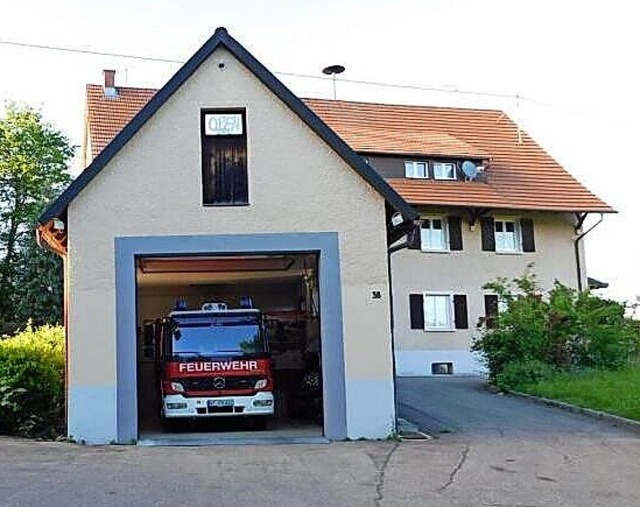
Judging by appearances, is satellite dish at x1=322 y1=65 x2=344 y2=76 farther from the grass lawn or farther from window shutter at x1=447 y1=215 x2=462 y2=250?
the grass lawn

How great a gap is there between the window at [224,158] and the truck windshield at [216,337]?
227cm

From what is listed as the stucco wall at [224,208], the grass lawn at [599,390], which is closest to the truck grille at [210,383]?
the stucco wall at [224,208]

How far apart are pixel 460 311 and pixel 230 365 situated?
19.9 meters

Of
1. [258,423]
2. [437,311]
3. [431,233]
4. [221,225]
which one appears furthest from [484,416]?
[431,233]

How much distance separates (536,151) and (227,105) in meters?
27.0

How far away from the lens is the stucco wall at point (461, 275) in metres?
35.4

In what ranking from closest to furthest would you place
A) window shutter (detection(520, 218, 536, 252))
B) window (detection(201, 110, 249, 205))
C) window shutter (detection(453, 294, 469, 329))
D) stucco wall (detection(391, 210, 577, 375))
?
window (detection(201, 110, 249, 205)), stucco wall (detection(391, 210, 577, 375)), window shutter (detection(453, 294, 469, 329)), window shutter (detection(520, 218, 536, 252))

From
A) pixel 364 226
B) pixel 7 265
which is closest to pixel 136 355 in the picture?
pixel 364 226

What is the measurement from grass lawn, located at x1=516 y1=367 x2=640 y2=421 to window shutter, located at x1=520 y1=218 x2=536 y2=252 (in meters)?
10.3

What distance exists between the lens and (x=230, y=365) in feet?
57.6

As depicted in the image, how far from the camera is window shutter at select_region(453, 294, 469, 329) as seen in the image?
36.2 metres

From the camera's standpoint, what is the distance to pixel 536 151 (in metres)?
42.2

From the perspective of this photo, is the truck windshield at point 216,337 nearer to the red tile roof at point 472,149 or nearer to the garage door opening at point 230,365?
the garage door opening at point 230,365

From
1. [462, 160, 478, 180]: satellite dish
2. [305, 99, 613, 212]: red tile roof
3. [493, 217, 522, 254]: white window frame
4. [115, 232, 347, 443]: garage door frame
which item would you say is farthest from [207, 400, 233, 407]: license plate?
[462, 160, 478, 180]: satellite dish
